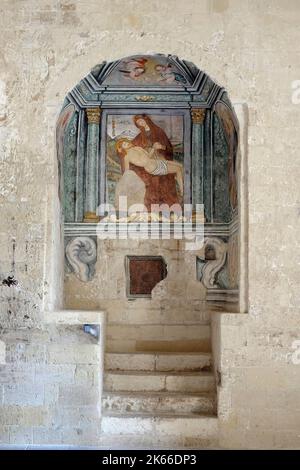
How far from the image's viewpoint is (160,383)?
6.60 meters

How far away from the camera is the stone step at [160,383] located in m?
6.58

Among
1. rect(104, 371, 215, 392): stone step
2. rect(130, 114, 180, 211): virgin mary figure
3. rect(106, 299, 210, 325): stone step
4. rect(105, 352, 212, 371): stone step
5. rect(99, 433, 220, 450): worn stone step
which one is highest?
rect(130, 114, 180, 211): virgin mary figure

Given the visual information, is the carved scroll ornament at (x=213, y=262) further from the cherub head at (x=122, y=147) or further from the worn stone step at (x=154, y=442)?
the worn stone step at (x=154, y=442)

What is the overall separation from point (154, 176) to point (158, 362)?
1.99 metres

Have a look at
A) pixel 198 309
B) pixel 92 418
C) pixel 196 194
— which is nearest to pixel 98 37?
pixel 196 194

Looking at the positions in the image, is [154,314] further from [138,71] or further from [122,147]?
[138,71]

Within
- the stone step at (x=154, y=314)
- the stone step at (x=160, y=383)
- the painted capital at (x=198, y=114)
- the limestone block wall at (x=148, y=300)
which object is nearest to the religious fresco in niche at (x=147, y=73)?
the painted capital at (x=198, y=114)

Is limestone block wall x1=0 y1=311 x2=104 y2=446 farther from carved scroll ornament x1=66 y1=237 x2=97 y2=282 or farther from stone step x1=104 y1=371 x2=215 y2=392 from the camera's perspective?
carved scroll ornament x1=66 y1=237 x2=97 y2=282

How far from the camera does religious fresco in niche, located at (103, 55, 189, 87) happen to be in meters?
6.97

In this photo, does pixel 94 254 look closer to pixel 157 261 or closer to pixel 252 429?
pixel 157 261

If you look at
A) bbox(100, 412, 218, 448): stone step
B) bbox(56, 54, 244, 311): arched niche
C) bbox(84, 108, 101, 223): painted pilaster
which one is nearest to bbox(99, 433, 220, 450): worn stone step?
bbox(100, 412, 218, 448): stone step

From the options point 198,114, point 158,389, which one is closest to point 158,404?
point 158,389
